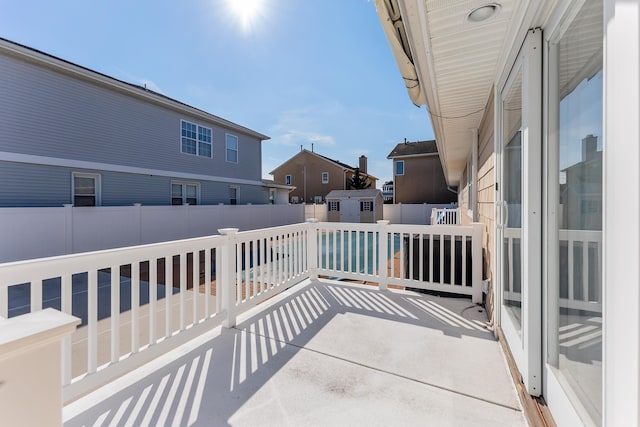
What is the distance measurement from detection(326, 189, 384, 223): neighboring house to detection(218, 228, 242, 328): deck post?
1663 centimetres

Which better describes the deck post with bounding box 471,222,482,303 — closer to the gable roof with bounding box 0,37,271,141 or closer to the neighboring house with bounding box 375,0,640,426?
the neighboring house with bounding box 375,0,640,426

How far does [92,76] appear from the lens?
8.70 metres

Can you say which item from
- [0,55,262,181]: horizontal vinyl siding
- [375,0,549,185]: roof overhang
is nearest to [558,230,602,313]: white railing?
[375,0,549,185]: roof overhang

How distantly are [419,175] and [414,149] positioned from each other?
171 centimetres

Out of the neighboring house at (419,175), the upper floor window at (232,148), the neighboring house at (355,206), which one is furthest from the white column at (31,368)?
the neighboring house at (355,206)

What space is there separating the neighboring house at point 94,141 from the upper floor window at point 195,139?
41mm

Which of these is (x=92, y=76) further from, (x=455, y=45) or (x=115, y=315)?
(x=455, y=45)

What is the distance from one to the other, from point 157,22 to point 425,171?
15.3 metres

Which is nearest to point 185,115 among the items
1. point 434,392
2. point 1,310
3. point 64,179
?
point 64,179

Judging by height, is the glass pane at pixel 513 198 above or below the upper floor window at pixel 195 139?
below

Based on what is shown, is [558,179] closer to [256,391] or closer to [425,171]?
[256,391]

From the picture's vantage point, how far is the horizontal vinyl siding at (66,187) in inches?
296

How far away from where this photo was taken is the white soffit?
1.74 m

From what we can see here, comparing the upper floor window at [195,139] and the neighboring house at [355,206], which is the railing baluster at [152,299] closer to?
the upper floor window at [195,139]
